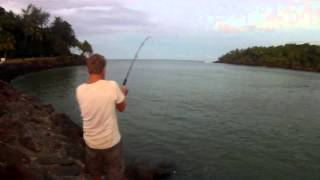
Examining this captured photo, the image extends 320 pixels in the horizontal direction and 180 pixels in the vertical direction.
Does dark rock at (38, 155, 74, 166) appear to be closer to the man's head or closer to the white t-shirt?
the white t-shirt

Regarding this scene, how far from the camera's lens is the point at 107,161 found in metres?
Answer: 6.19

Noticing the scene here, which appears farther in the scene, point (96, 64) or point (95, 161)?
point (95, 161)

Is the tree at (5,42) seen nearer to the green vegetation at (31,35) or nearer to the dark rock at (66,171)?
the green vegetation at (31,35)

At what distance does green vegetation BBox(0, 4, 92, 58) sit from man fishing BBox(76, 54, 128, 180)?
80.2m

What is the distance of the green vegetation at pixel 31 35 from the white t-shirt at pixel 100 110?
80198 mm

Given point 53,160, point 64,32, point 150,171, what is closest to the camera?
point 53,160

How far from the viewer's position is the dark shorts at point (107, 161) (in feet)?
Answer: 20.0


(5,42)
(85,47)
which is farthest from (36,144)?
(85,47)

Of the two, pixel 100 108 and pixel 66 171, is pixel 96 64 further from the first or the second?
pixel 66 171

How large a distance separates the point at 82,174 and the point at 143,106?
2453 centimetres

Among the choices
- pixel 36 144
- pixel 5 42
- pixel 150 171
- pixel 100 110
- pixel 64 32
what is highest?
pixel 64 32

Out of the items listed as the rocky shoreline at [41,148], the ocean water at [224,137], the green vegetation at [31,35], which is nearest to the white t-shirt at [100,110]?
the rocky shoreline at [41,148]

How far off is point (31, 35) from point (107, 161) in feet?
342

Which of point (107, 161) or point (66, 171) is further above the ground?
point (107, 161)
